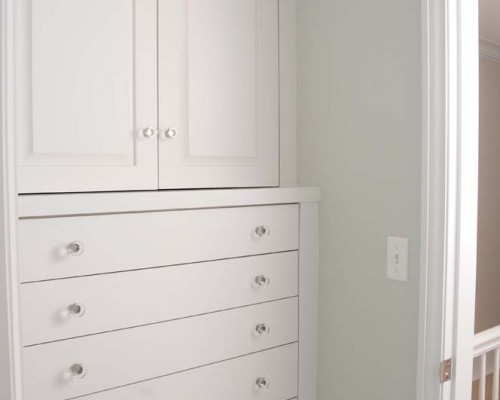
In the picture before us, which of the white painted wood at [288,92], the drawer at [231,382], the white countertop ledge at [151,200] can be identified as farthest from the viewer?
the white painted wood at [288,92]

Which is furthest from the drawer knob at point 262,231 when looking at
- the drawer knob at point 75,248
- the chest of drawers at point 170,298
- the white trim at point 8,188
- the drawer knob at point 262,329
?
the white trim at point 8,188

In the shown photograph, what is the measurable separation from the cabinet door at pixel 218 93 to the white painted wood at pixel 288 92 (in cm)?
3

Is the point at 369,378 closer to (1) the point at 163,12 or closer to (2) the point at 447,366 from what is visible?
(2) the point at 447,366

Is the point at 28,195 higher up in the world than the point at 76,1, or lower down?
lower down

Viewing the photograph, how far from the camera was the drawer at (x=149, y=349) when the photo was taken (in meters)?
1.05

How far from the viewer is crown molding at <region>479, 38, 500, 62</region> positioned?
3293 millimetres

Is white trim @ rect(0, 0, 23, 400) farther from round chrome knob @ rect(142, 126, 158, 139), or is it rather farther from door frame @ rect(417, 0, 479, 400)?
door frame @ rect(417, 0, 479, 400)

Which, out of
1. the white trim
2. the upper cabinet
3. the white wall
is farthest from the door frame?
the white trim

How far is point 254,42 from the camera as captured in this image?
1.45 metres

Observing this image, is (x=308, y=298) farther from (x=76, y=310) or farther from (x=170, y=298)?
(x=76, y=310)

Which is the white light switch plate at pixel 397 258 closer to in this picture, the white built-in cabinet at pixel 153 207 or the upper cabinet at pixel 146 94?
the white built-in cabinet at pixel 153 207

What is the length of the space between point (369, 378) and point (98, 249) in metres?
0.83

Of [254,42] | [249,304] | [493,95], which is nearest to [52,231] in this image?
[249,304]

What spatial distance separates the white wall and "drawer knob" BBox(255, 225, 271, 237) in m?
0.20
